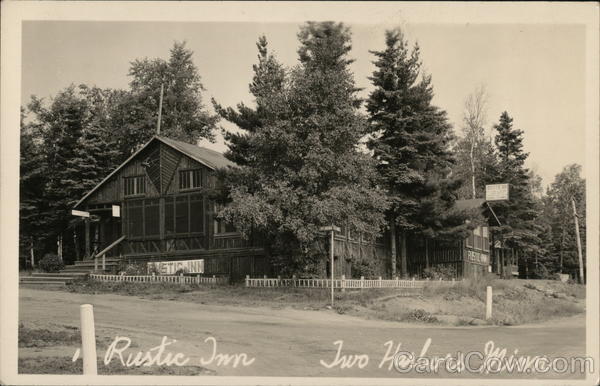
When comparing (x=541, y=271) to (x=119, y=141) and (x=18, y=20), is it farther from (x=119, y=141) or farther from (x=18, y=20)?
(x=18, y=20)

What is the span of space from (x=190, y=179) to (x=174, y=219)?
2119 millimetres

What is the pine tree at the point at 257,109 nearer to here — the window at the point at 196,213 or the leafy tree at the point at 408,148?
the window at the point at 196,213

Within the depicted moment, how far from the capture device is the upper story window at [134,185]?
108ft

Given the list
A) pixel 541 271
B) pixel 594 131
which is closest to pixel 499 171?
pixel 541 271

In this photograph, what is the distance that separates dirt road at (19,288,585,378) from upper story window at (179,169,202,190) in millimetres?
10686

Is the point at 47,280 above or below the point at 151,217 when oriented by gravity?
below

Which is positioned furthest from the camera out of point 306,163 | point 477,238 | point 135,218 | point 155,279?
point 477,238

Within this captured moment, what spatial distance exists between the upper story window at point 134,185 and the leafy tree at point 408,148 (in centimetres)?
1141

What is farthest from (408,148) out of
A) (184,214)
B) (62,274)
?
(62,274)

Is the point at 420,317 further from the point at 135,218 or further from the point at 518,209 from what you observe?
the point at 518,209

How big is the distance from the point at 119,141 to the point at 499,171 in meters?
24.8

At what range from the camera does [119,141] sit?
45.0 metres

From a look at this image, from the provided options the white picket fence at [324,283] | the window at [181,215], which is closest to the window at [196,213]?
the window at [181,215]

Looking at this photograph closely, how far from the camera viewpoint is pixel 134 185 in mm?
33188
